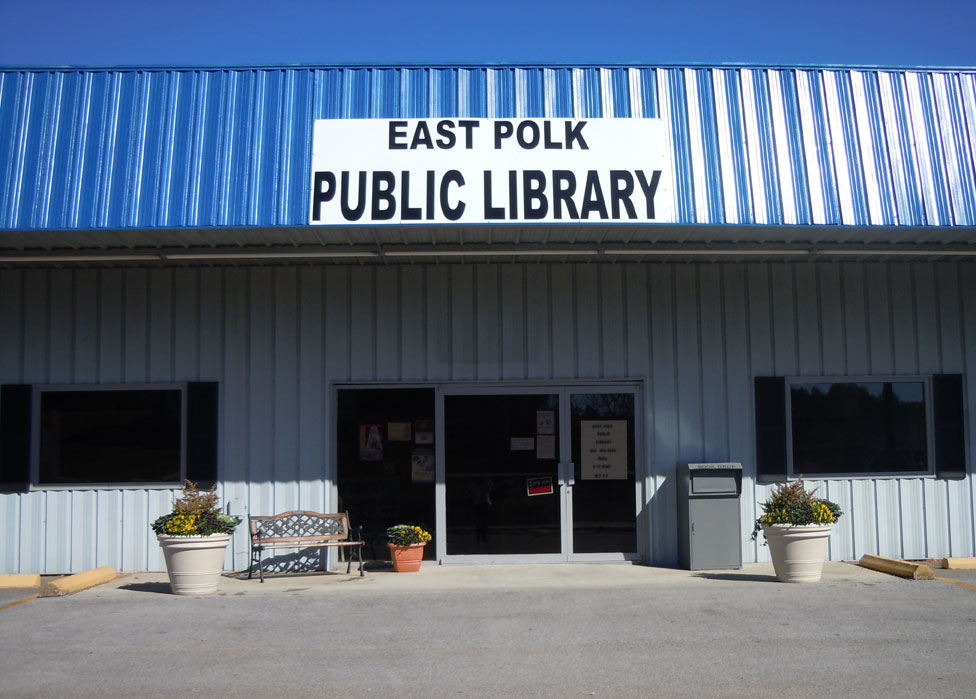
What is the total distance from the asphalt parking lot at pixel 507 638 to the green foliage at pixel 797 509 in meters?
0.73

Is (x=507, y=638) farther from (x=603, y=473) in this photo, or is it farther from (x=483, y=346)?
(x=483, y=346)

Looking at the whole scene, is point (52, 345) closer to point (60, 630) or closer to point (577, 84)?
point (60, 630)

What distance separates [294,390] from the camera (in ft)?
40.0

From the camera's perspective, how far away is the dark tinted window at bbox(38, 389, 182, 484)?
12086 millimetres

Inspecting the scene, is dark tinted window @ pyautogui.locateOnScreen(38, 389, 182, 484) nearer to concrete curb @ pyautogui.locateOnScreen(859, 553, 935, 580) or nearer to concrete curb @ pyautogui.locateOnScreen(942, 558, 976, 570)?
concrete curb @ pyautogui.locateOnScreen(859, 553, 935, 580)

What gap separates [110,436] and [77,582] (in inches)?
85.5

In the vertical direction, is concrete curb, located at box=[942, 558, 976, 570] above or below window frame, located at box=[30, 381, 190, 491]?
below

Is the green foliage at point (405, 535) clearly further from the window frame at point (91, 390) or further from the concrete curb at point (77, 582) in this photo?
the concrete curb at point (77, 582)

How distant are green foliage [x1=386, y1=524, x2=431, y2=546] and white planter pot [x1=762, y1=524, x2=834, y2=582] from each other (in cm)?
429

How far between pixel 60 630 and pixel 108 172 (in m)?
5.11

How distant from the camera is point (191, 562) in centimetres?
1034

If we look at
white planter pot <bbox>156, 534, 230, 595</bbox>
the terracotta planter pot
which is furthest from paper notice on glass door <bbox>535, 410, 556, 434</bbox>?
white planter pot <bbox>156, 534, 230, 595</bbox>

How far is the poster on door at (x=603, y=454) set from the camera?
40.6 feet

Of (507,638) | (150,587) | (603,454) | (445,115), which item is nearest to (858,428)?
(603,454)
